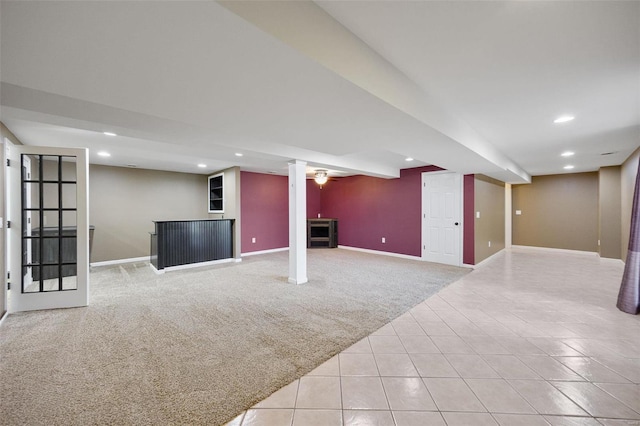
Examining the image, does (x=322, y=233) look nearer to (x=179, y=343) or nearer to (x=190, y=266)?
(x=190, y=266)

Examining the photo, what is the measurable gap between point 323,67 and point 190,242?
16.5 feet

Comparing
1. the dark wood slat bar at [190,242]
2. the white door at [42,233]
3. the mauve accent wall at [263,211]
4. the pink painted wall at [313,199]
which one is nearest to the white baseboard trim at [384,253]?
the pink painted wall at [313,199]

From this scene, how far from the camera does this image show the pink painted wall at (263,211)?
23.1 ft

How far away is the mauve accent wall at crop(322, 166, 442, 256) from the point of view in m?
6.57

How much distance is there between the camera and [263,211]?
7438mm

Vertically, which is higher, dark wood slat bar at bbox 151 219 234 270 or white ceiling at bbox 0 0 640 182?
white ceiling at bbox 0 0 640 182

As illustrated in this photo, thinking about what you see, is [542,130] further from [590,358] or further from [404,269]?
[404,269]

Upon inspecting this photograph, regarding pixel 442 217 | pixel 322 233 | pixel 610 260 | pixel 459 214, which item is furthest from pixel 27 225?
pixel 610 260

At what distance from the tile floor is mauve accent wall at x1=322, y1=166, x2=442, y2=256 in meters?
3.27

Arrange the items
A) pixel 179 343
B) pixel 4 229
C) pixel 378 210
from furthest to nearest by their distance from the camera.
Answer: pixel 378 210 < pixel 4 229 < pixel 179 343

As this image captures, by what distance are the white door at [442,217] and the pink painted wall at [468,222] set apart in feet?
0.32

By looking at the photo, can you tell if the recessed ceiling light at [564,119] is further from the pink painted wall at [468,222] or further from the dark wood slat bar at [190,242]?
the dark wood slat bar at [190,242]

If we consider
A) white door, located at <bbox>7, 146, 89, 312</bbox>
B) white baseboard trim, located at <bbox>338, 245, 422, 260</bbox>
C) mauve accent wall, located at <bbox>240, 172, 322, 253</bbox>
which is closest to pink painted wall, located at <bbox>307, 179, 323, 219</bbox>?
mauve accent wall, located at <bbox>240, 172, 322, 253</bbox>

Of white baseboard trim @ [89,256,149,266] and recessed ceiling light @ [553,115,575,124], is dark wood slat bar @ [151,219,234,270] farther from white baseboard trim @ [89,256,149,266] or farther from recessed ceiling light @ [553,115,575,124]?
recessed ceiling light @ [553,115,575,124]
